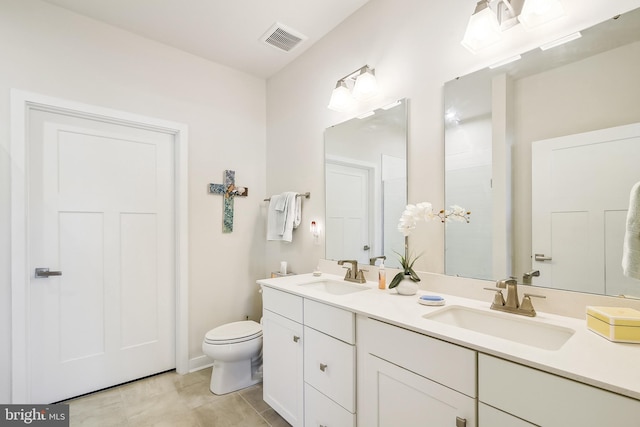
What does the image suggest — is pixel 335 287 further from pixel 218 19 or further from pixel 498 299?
pixel 218 19

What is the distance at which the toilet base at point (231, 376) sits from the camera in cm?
218

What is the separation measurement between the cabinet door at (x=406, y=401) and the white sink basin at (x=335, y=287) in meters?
0.64

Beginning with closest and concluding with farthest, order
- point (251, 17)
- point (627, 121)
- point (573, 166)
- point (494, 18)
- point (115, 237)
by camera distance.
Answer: point (627, 121), point (573, 166), point (494, 18), point (251, 17), point (115, 237)

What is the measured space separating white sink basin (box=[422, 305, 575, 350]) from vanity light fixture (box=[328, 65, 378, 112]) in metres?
1.44

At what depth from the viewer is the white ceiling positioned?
2.02 metres

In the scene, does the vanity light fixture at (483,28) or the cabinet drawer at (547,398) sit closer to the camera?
the cabinet drawer at (547,398)

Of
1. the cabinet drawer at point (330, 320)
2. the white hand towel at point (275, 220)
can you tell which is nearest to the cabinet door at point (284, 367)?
the cabinet drawer at point (330, 320)

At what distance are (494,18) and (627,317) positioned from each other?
131 cm

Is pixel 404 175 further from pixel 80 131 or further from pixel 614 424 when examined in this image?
pixel 80 131

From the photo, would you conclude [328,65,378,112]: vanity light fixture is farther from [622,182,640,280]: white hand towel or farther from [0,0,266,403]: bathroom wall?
[622,182,640,280]: white hand towel

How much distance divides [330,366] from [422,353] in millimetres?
549

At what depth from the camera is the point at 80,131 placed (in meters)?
2.16

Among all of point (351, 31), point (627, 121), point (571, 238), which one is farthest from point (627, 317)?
point (351, 31)

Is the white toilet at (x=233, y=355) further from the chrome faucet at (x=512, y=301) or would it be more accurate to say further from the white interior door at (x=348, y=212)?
the chrome faucet at (x=512, y=301)
